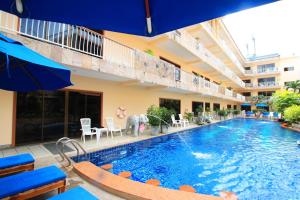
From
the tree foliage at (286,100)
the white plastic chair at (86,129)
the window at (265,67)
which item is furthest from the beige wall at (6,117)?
the window at (265,67)

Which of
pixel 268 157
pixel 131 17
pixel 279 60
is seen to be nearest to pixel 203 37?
A: pixel 268 157

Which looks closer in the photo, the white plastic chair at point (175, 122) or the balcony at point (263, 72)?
the white plastic chair at point (175, 122)

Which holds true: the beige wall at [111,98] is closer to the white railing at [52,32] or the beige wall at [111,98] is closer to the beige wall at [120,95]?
the beige wall at [120,95]

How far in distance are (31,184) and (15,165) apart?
1.23 metres

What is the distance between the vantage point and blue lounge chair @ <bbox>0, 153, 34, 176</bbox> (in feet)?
10.9

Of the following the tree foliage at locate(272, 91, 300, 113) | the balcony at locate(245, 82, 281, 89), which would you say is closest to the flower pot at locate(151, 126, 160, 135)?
the tree foliage at locate(272, 91, 300, 113)

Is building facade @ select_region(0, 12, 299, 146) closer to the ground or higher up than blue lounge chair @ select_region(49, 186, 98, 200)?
higher up

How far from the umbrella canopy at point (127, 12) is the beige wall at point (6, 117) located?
224 inches

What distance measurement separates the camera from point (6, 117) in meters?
6.30

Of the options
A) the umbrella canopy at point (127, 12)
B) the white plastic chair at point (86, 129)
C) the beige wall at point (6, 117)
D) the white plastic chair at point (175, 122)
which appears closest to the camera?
the umbrella canopy at point (127, 12)

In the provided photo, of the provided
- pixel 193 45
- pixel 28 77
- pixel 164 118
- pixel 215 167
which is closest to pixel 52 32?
pixel 28 77

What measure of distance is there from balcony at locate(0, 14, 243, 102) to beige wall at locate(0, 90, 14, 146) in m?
2.32

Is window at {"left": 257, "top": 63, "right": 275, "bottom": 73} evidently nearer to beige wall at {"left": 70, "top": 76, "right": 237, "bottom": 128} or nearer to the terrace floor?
beige wall at {"left": 70, "top": 76, "right": 237, "bottom": 128}

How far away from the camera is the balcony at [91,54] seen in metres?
5.81
